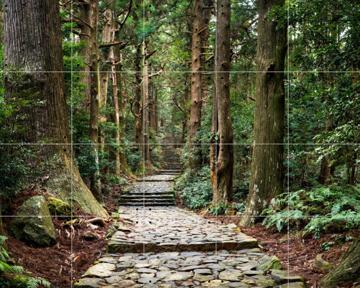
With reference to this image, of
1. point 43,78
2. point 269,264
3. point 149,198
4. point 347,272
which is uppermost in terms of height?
point 43,78

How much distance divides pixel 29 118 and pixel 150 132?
2023 centimetres

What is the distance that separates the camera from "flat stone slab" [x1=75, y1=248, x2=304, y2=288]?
420 cm

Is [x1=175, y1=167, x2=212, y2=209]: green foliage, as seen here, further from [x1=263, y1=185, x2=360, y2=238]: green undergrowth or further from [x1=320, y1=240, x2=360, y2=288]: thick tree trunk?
[x1=320, y1=240, x2=360, y2=288]: thick tree trunk

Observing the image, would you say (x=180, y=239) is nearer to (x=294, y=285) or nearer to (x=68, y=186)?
(x=68, y=186)

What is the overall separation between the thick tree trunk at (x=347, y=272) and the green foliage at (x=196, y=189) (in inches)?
317

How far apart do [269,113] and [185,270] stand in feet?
12.5

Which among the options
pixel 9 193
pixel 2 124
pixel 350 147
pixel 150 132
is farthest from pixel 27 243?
pixel 150 132

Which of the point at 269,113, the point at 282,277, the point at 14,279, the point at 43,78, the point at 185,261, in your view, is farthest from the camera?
the point at 269,113

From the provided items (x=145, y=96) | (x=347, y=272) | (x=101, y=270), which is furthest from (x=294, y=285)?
(x=145, y=96)

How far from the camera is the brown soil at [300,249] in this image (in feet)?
14.7

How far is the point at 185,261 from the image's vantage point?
5199 millimetres

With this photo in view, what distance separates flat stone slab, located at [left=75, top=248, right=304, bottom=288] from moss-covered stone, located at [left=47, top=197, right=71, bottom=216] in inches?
48.6

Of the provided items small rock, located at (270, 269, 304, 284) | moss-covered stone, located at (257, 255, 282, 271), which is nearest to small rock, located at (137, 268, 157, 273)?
moss-covered stone, located at (257, 255, 282, 271)

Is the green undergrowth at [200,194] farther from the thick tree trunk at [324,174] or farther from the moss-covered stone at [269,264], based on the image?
the moss-covered stone at [269,264]
